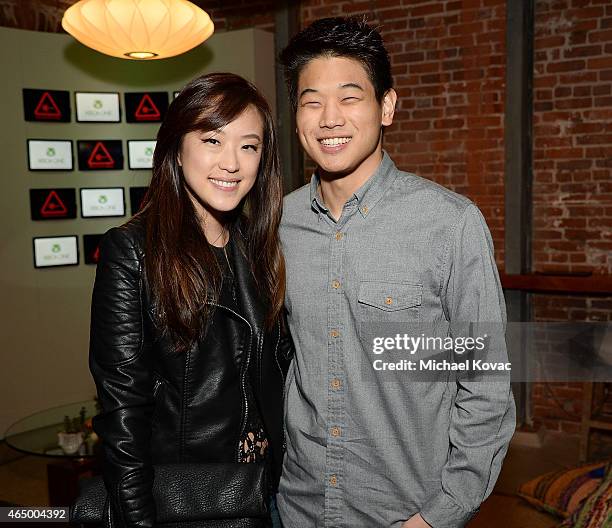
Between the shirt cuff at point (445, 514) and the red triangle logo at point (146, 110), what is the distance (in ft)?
14.2

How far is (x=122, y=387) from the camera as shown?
4.92 feet

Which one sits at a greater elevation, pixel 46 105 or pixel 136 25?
pixel 136 25

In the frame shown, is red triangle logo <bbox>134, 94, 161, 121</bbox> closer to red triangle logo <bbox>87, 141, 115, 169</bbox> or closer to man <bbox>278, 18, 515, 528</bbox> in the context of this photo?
red triangle logo <bbox>87, 141, 115, 169</bbox>

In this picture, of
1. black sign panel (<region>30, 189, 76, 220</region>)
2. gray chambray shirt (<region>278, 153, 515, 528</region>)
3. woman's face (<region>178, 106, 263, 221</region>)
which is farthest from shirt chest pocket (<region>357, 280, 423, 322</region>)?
black sign panel (<region>30, 189, 76, 220</region>)

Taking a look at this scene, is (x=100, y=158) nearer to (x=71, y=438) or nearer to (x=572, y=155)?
(x=71, y=438)

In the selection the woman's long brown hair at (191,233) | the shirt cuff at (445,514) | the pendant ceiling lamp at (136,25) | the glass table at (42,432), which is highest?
the pendant ceiling lamp at (136,25)

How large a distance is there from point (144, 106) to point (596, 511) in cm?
410

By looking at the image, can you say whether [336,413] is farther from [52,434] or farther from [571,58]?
[571,58]

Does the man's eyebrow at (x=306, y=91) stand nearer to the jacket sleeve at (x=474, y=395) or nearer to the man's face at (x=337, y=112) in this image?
the man's face at (x=337, y=112)

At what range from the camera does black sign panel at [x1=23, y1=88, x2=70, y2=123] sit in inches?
188

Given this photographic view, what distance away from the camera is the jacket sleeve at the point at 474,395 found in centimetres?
150

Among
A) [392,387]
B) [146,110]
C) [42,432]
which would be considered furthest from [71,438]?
[146,110]

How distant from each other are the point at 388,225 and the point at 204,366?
54 cm

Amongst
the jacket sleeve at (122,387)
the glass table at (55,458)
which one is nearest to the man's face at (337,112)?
the jacket sleeve at (122,387)
